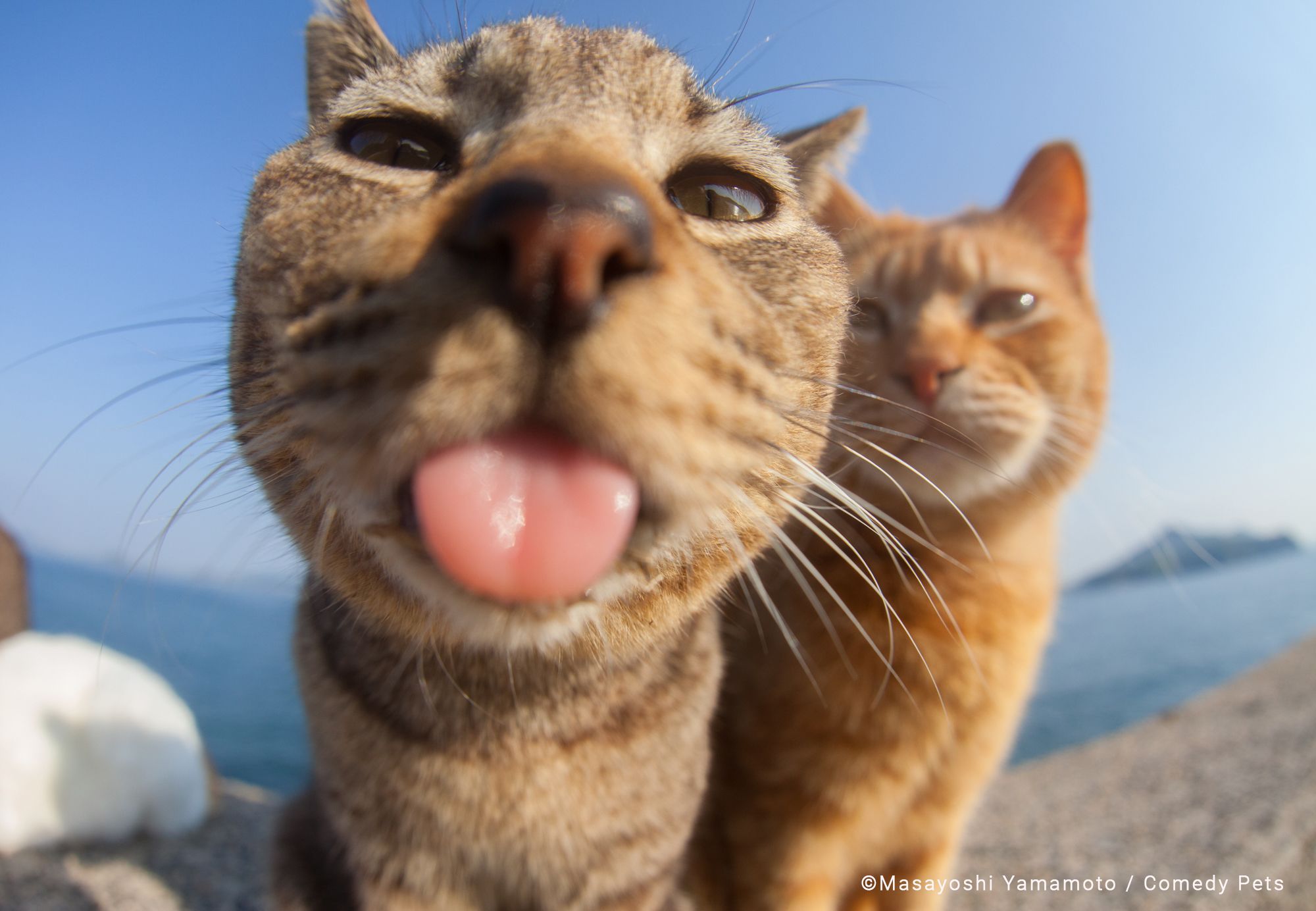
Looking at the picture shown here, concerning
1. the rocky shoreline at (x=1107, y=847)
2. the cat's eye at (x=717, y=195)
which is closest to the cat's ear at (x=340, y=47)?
the cat's eye at (x=717, y=195)

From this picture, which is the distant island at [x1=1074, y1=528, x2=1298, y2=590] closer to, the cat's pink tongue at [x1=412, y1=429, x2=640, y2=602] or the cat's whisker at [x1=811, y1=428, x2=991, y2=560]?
the cat's whisker at [x1=811, y1=428, x2=991, y2=560]

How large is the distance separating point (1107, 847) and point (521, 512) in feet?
6.60

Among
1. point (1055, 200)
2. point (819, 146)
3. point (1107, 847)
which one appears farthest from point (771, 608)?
point (1107, 847)

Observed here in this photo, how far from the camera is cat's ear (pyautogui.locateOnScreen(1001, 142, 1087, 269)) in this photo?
137cm

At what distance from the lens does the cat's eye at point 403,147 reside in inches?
29.3

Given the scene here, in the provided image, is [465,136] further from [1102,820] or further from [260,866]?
[1102,820]

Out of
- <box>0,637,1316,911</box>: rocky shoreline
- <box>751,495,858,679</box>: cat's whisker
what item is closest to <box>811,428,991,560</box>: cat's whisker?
<box>751,495,858,679</box>: cat's whisker

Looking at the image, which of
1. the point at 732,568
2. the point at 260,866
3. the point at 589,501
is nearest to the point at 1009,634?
the point at 732,568

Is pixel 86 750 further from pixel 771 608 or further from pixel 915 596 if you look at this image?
pixel 915 596

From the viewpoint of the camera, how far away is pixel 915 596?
114 cm

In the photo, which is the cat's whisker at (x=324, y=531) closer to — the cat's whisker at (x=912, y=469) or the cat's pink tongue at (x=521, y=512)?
the cat's pink tongue at (x=521, y=512)

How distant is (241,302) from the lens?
2.44ft

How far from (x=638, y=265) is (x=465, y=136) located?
394mm

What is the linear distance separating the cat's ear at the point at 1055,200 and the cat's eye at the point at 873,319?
0.44 metres
